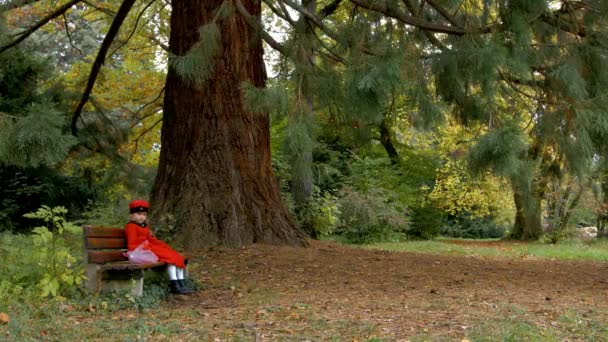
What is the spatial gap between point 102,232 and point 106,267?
480 millimetres

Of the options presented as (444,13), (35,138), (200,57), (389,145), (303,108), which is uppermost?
(389,145)

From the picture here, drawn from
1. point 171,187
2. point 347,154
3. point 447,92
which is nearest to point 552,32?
point 447,92

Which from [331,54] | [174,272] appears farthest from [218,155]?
[174,272]

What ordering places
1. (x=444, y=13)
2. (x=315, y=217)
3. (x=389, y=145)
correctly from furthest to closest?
(x=389, y=145), (x=315, y=217), (x=444, y=13)

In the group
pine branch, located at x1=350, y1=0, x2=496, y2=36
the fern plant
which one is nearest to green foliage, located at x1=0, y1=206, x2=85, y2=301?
the fern plant

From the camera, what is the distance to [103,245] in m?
6.25

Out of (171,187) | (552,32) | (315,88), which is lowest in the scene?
(171,187)

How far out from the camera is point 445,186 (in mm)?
23031

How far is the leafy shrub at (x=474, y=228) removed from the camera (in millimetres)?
30953

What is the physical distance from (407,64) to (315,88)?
99 centimetres

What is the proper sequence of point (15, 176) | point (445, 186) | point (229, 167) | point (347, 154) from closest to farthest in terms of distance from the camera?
point (229, 167)
point (15, 176)
point (347, 154)
point (445, 186)

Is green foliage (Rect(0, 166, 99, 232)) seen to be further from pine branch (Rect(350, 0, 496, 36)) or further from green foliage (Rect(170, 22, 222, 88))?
pine branch (Rect(350, 0, 496, 36))

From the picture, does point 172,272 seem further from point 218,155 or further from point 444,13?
point 444,13

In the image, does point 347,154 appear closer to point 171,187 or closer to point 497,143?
point 171,187
